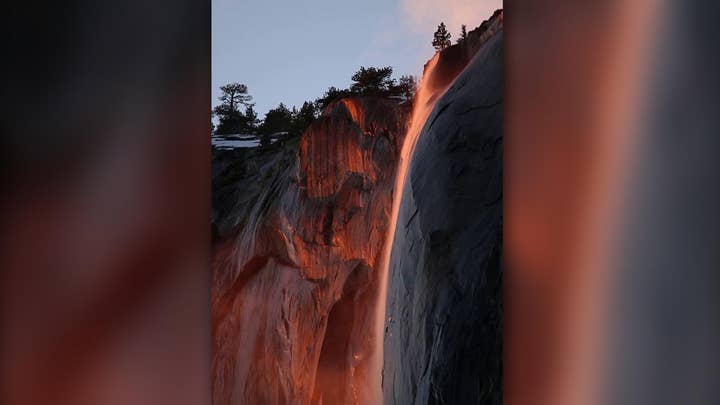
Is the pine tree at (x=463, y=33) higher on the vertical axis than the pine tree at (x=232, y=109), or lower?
higher

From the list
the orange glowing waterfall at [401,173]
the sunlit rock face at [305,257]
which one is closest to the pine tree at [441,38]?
the orange glowing waterfall at [401,173]
